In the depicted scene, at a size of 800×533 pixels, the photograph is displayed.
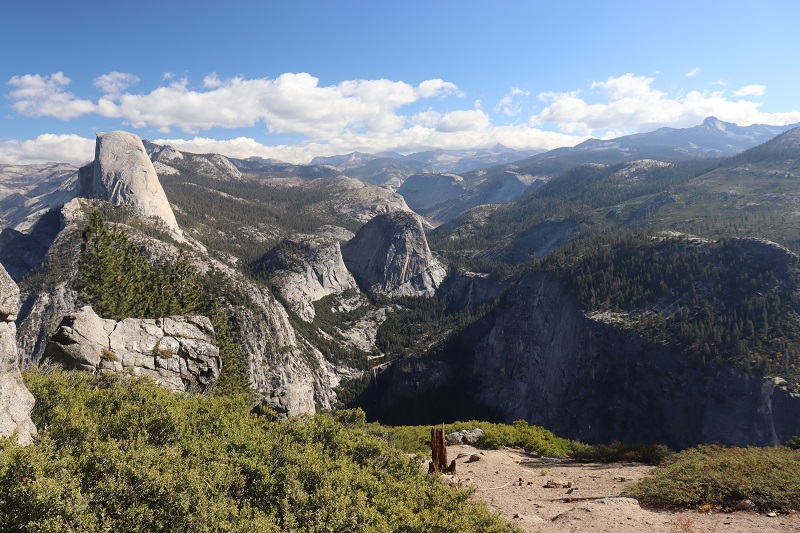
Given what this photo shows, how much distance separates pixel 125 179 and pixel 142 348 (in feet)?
624

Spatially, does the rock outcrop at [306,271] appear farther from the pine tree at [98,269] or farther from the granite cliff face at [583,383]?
the pine tree at [98,269]

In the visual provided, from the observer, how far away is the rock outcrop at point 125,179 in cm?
17388

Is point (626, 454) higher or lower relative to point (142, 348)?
lower

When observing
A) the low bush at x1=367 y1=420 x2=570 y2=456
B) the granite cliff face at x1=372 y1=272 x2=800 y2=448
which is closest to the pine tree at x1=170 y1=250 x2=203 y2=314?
the low bush at x1=367 y1=420 x2=570 y2=456

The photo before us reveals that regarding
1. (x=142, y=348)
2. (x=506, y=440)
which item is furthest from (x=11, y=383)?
(x=506, y=440)

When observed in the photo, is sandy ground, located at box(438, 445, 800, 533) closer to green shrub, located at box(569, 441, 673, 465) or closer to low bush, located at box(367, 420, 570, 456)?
green shrub, located at box(569, 441, 673, 465)

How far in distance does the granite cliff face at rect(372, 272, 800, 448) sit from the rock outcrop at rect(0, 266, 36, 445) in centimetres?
8556

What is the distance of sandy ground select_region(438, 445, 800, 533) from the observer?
54.2 feet

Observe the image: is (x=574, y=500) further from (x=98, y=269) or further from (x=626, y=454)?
(x=98, y=269)

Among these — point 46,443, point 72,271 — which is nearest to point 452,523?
point 46,443

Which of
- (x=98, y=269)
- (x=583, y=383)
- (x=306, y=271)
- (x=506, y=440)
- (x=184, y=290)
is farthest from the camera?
(x=306, y=271)

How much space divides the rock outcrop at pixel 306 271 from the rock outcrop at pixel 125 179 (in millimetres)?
45454

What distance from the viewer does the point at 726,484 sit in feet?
62.0

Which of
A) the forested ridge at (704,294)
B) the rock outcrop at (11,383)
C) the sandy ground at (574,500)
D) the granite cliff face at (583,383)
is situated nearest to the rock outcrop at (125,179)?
the granite cliff face at (583,383)
